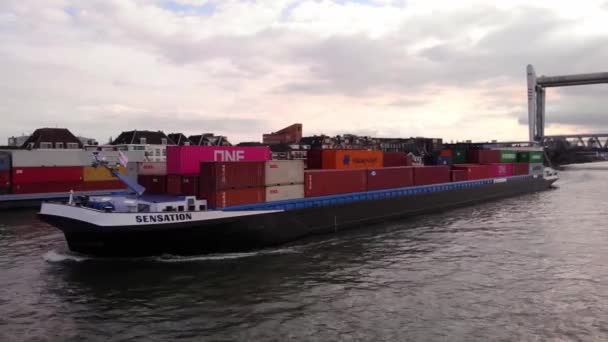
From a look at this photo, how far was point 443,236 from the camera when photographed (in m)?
25.3

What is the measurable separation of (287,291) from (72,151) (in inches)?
1495

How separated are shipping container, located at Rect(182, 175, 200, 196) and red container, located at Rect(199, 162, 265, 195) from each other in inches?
13.1

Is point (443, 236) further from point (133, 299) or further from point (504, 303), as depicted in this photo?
point (133, 299)

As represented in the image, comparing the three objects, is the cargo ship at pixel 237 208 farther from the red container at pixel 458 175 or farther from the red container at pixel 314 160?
the red container at pixel 458 175

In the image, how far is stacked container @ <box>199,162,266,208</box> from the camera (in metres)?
20.4

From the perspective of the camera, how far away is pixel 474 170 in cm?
4416

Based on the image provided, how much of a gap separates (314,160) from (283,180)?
800cm

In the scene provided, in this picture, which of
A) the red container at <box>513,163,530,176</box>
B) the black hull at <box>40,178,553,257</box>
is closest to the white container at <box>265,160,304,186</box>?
the black hull at <box>40,178,553,257</box>

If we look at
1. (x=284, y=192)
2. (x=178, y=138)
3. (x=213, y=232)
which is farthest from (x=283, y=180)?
(x=178, y=138)

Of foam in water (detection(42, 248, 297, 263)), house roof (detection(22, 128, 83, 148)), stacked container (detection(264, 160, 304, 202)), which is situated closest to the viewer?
foam in water (detection(42, 248, 297, 263))

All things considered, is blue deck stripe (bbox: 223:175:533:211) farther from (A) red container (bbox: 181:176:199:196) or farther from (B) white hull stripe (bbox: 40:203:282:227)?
(A) red container (bbox: 181:176:199:196)

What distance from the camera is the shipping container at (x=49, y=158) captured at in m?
40.3

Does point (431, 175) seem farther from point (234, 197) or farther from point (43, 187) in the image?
point (43, 187)

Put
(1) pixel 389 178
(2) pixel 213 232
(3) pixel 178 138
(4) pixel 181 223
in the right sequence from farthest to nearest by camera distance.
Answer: (3) pixel 178 138, (1) pixel 389 178, (2) pixel 213 232, (4) pixel 181 223
